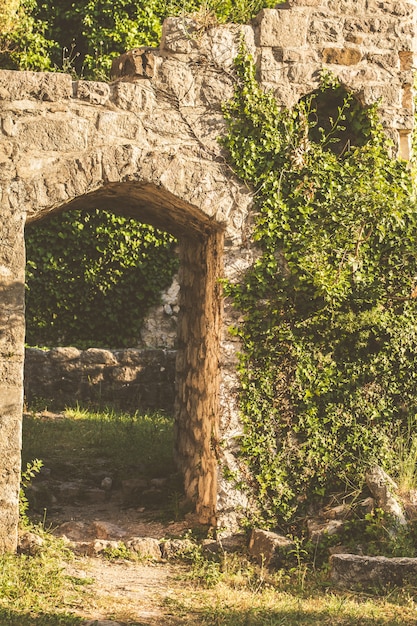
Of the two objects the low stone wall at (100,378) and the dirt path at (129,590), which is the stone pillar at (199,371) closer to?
the dirt path at (129,590)

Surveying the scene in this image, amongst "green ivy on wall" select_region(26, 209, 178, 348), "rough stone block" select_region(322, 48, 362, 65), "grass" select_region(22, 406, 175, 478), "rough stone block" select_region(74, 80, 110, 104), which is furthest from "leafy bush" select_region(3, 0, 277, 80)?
"rough stone block" select_region(74, 80, 110, 104)

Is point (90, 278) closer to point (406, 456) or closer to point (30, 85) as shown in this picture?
point (30, 85)

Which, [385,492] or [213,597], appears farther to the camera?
[385,492]

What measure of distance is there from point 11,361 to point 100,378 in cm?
502

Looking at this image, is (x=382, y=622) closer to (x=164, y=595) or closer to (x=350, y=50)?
(x=164, y=595)

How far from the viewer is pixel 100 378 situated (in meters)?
11.0

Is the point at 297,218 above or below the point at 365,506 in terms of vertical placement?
above

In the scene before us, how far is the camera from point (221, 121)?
6.51 metres

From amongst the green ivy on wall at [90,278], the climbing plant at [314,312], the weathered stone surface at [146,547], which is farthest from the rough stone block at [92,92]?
the green ivy on wall at [90,278]

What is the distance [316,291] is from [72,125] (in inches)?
86.2

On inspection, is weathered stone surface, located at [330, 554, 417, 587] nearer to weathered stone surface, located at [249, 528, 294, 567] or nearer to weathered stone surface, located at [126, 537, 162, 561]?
weathered stone surface, located at [249, 528, 294, 567]

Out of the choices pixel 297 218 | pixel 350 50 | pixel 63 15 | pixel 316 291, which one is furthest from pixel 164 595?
pixel 63 15

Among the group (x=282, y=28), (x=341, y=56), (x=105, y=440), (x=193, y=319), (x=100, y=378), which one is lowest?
(x=105, y=440)

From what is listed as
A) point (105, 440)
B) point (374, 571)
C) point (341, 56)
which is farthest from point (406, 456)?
point (105, 440)
